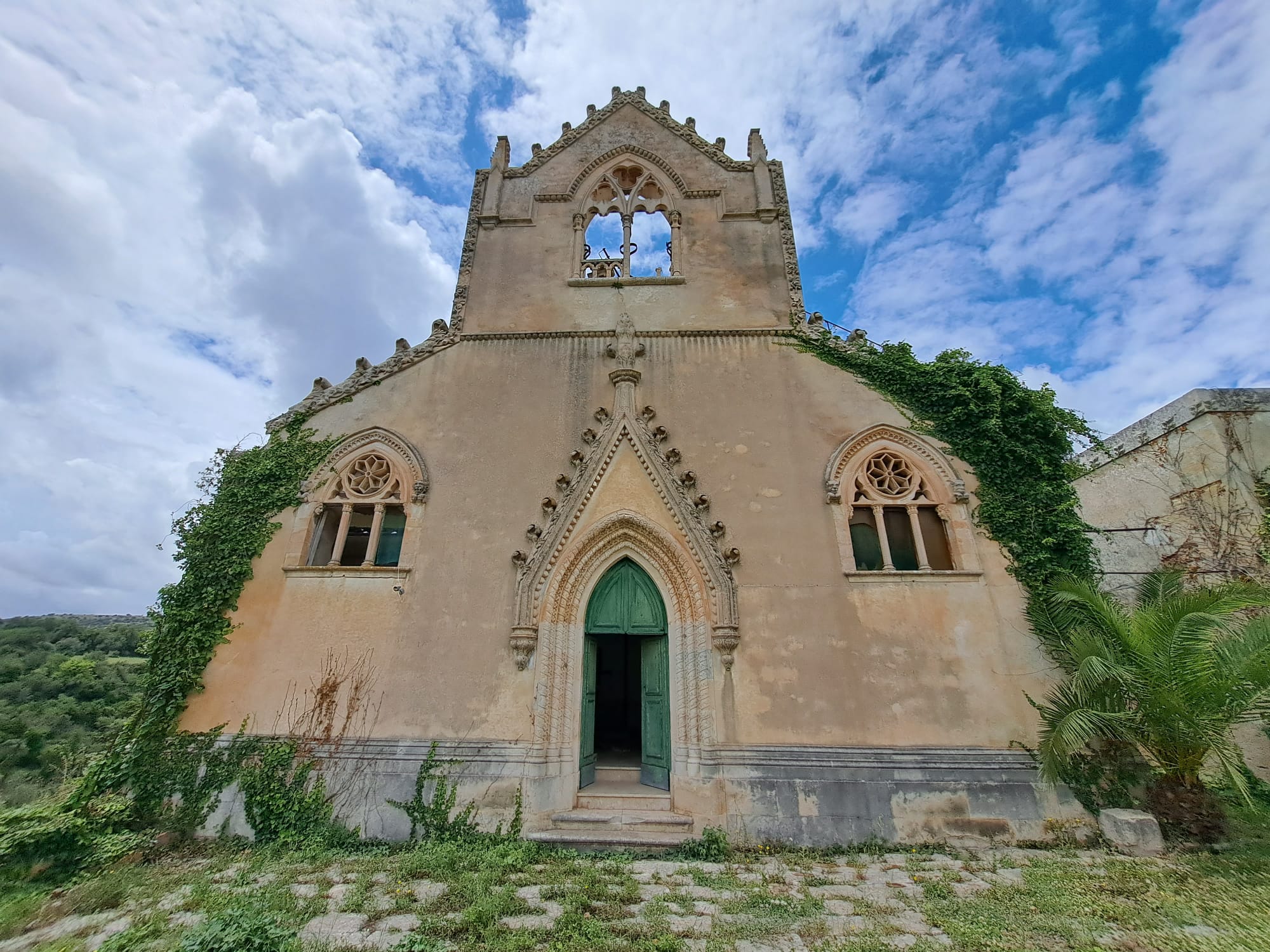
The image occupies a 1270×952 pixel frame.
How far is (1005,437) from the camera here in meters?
9.48

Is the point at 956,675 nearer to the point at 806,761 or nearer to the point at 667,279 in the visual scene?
the point at 806,761

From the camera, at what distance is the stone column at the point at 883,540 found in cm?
912

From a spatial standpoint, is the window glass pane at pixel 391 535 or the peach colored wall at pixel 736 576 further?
the window glass pane at pixel 391 535

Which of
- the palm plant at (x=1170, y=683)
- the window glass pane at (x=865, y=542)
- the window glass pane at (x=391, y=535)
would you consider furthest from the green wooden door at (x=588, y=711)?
the palm plant at (x=1170, y=683)

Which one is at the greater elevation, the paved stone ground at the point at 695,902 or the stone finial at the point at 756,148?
the stone finial at the point at 756,148

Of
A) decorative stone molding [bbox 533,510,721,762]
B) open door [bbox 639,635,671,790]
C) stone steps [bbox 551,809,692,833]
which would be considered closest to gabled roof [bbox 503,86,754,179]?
decorative stone molding [bbox 533,510,721,762]

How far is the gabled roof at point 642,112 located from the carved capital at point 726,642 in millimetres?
10976

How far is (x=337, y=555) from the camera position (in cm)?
977

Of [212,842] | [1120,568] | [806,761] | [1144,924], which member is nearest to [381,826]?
[212,842]

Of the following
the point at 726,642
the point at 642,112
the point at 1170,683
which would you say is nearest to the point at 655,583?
the point at 726,642

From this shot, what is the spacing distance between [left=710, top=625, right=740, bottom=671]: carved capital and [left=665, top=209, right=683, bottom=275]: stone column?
25.7 ft

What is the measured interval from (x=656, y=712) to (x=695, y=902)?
3.54 metres

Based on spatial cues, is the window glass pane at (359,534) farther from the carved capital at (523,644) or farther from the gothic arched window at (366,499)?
the carved capital at (523,644)

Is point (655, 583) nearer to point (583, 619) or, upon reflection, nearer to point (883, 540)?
point (583, 619)
